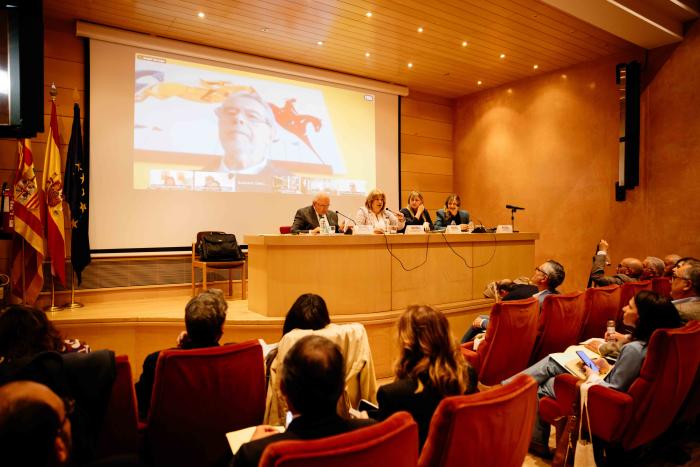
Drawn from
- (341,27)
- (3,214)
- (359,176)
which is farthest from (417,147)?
(3,214)

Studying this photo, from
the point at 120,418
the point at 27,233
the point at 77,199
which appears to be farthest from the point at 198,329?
the point at 77,199

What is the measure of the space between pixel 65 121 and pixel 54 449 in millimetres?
5315

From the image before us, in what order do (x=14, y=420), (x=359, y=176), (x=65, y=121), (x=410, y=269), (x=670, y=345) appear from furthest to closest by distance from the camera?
(x=359, y=176)
(x=65, y=121)
(x=410, y=269)
(x=670, y=345)
(x=14, y=420)

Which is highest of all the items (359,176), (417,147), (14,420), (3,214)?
(417,147)

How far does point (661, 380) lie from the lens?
2.08m

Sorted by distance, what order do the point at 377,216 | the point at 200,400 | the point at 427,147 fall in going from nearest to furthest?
the point at 200,400 → the point at 377,216 → the point at 427,147

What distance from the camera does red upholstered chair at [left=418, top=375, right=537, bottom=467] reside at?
124 cm

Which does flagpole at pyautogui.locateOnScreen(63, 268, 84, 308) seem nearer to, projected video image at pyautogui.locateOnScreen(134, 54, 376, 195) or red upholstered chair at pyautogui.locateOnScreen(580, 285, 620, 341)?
projected video image at pyautogui.locateOnScreen(134, 54, 376, 195)

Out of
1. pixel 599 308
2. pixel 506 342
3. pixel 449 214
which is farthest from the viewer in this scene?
pixel 449 214

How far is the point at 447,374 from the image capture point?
1.60m

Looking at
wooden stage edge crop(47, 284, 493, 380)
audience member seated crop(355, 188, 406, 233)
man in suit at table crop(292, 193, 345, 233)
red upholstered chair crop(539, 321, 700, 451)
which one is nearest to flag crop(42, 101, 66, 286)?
wooden stage edge crop(47, 284, 493, 380)

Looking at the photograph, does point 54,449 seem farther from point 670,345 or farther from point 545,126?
point 545,126

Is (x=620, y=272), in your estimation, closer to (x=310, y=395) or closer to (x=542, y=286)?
(x=542, y=286)

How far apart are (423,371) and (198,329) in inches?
39.6
